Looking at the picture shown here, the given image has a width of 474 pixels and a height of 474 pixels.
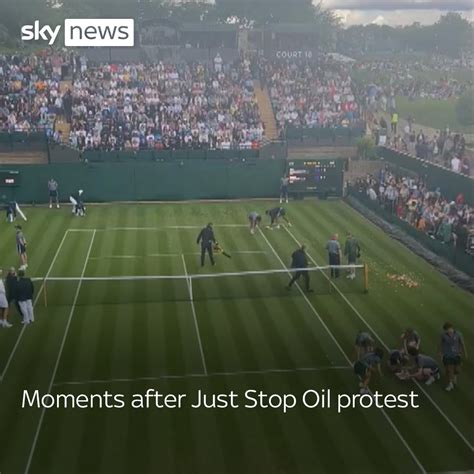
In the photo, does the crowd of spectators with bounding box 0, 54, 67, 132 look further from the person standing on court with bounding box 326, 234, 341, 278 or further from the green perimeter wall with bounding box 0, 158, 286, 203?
the person standing on court with bounding box 326, 234, 341, 278

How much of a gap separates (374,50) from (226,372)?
Answer: 101828 millimetres

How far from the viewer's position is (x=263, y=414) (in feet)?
47.7

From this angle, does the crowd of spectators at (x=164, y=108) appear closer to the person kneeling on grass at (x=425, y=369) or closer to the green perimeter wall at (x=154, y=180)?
the green perimeter wall at (x=154, y=180)

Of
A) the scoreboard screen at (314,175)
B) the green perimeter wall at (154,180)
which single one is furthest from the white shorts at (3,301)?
the scoreboard screen at (314,175)

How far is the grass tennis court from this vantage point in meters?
13.1

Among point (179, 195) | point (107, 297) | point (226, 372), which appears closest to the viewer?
point (226, 372)

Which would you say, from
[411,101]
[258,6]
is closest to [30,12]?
[258,6]

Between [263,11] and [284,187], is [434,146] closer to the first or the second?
[284,187]

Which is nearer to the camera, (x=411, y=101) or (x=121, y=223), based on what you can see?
(x=121, y=223)

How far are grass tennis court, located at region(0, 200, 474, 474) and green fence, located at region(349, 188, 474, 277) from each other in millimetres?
855

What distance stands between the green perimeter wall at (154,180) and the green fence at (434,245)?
707 cm

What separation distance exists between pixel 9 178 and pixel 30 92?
37.4ft

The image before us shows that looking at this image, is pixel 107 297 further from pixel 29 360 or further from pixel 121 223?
pixel 121 223

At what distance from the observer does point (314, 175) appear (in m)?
37.6
